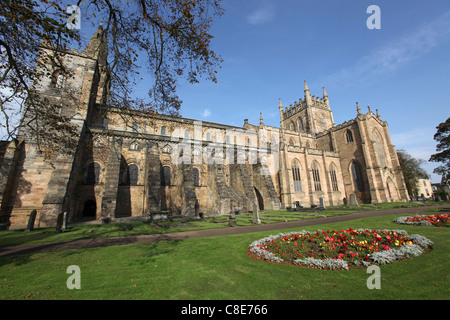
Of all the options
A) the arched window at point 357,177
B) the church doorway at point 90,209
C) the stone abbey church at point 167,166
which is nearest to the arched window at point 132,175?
the stone abbey church at point 167,166

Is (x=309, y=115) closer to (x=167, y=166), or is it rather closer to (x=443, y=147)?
(x=443, y=147)

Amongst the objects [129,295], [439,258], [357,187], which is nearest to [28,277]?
[129,295]

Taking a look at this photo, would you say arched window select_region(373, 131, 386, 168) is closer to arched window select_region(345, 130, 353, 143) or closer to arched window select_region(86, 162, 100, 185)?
arched window select_region(345, 130, 353, 143)

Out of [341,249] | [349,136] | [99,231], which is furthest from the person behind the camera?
[349,136]

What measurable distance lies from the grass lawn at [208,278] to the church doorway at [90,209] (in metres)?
14.1

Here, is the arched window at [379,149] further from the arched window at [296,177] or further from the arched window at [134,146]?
the arched window at [134,146]

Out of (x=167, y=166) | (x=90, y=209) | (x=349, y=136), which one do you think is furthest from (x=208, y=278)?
(x=349, y=136)

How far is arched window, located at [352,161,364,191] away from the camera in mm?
34625

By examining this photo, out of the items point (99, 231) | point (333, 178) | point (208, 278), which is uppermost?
point (333, 178)

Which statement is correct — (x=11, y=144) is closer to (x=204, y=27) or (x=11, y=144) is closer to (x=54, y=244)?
(x=54, y=244)

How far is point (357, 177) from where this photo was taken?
115 ft

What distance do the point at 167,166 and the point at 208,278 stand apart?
65.7ft

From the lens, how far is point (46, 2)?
464 centimetres

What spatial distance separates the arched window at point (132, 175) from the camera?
2098 cm
